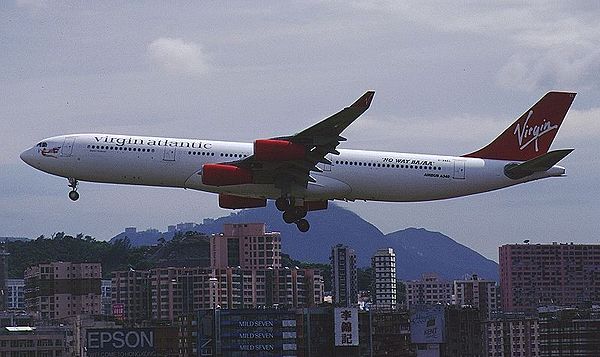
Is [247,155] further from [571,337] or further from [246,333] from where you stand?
[571,337]

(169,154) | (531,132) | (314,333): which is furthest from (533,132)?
(314,333)

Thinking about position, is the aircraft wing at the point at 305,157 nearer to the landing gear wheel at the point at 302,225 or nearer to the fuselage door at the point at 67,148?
the landing gear wheel at the point at 302,225

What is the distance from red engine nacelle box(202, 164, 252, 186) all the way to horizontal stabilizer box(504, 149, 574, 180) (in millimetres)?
18640

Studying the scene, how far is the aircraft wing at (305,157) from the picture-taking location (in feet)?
272

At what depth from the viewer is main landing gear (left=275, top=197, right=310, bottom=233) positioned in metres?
89.3

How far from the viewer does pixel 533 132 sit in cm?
9212

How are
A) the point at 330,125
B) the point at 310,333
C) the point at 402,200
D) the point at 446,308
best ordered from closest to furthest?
Result: the point at 330,125 → the point at 402,200 → the point at 310,333 → the point at 446,308

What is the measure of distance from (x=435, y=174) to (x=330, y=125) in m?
9.47

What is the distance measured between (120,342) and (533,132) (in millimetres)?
83655

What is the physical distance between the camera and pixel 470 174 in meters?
89.4

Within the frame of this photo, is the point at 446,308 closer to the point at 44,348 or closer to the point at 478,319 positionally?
the point at 478,319

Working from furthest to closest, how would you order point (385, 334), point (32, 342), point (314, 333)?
point (385, 334)
point (32, 342)
point (314, 333)

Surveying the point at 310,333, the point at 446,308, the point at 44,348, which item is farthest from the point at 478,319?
the point at 44,348

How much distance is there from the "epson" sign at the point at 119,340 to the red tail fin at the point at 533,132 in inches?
3177
